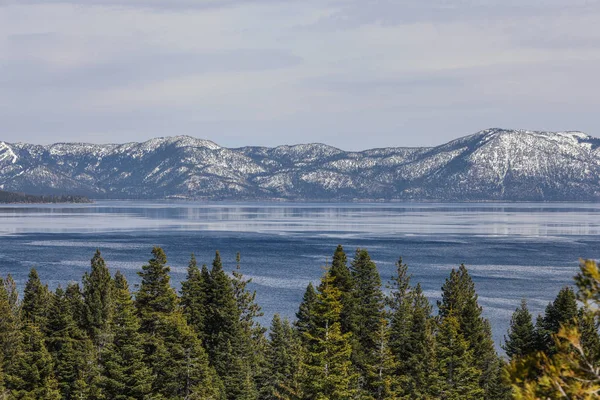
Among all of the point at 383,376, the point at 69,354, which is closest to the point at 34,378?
the point at 69,354

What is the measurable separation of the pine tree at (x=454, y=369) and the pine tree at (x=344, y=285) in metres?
8.70

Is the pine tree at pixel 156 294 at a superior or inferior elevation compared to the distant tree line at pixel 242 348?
superior

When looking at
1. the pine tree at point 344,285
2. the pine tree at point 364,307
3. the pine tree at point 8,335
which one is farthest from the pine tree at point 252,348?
the pine tree at point 8,335

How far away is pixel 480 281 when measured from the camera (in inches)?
5536

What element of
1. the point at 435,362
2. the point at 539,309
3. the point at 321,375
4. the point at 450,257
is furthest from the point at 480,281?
the point at 321,375

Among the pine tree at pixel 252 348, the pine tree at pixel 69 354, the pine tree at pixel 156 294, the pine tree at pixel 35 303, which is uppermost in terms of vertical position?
the pine tree at pixel 156 294

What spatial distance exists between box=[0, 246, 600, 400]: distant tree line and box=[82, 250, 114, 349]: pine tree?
0.20 meters

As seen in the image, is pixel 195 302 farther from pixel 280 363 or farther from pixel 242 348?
pixel 280 363

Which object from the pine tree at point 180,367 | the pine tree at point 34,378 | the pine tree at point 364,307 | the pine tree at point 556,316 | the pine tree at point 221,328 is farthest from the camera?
the pine tree at point 221,328

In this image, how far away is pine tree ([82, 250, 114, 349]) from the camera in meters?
69.4

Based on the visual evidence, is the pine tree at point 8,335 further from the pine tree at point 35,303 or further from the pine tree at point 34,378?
the pine tree at point 34,378

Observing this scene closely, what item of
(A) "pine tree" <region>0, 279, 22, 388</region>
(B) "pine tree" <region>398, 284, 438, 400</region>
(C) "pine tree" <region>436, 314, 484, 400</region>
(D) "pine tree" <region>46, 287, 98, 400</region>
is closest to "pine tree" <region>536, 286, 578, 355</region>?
(C) "pine tree" <region>436, 314, 484, 400</region>

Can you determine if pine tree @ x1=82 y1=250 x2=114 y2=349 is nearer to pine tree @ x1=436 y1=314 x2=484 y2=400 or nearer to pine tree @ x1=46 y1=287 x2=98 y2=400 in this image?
pine tree @ x1=46 y1=287 x2=98 y2=400

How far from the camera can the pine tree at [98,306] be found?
228 ft
